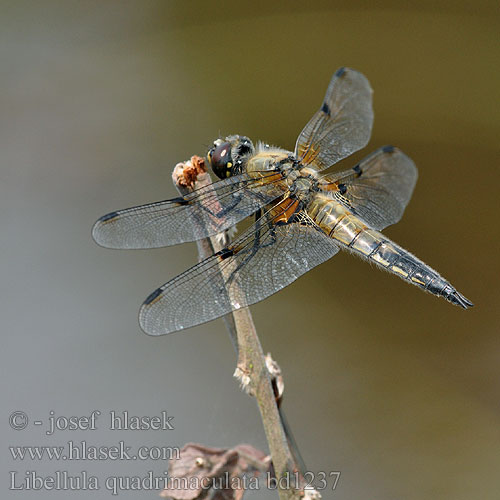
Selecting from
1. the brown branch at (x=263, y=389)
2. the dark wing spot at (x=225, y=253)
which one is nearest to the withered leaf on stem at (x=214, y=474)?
the brown branch at (x=263, y=389)

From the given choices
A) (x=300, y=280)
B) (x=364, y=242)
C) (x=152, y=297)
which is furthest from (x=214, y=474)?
(x=300, y=280)

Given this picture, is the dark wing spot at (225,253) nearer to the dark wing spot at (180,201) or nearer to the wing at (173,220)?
the wing at (173,220)

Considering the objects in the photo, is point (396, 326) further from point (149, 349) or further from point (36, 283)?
point (36, 283)

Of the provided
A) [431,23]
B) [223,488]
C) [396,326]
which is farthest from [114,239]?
[431,23]

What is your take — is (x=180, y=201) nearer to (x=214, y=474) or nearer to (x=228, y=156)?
(x=228, y=156)

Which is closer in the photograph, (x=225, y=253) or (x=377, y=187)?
(x=225, y=253)

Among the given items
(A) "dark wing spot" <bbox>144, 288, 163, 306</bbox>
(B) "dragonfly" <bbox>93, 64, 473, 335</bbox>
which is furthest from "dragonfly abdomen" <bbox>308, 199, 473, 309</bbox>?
(A) "dark wing spot" <bbox>144, 288, 163, 306</bbox>
